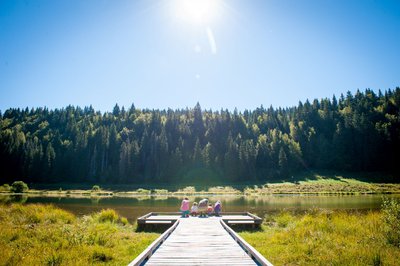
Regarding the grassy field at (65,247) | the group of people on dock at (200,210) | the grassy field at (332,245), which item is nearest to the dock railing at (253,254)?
the grassy field at (332,245)

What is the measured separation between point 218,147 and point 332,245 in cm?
10949

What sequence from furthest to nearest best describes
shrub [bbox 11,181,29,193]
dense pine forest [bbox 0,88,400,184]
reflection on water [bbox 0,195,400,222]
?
dense pine forest [bbox 0,88,400,184], shrub [bbox 11,181,29,193], reflection on water [bbox 0,195,400,222]

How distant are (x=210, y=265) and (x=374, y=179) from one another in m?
104

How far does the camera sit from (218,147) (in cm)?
12175

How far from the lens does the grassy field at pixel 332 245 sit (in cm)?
1001

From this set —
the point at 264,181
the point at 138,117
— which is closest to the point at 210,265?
the point at 264,181

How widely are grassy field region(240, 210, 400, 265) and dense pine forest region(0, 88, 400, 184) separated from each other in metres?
85.1

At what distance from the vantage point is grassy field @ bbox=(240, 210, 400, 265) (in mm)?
10008

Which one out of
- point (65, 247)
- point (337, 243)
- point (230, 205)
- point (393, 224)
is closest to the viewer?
point (65, 247)

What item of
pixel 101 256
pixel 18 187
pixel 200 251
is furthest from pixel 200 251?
pixel 18 187

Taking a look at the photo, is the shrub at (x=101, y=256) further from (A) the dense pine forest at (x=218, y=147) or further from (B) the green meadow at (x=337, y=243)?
(A) the dense pine forest at (x=218, y=147)

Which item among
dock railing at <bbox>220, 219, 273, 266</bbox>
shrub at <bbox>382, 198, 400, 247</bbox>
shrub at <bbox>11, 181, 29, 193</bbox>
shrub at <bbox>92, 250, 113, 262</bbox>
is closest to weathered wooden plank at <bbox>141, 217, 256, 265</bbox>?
dock railing at <bbox>220, 219, 273, 266</bbox>

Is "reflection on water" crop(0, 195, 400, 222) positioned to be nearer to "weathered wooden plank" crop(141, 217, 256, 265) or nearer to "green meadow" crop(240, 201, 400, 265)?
"green meadow" crop(240, 201, 400, 265)

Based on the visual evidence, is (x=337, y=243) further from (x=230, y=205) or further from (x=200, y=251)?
(x=230, y=205)
